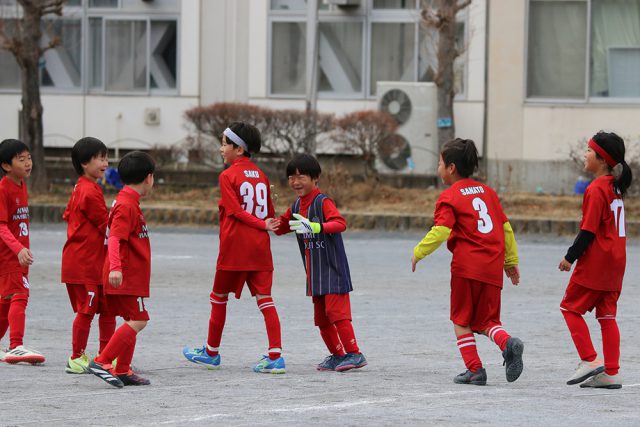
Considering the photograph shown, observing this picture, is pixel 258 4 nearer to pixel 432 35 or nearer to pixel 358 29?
pixel 358 29

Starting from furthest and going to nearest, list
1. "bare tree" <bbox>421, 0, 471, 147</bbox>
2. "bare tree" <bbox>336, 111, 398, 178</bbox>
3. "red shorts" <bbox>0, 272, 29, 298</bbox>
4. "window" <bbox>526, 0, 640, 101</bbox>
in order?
1. "window" <bbox>526, 0, 640, 101</bbox>
2. "bare tree" <bbox>336, 111, 398, 178</bbox>
3. "bare tree" <bbox>421, 0, 471, 147</bbox>
4. "red shorts" <bbox>0, 272, 29, 298</bbox>

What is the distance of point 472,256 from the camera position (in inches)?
305

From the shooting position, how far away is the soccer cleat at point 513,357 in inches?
291

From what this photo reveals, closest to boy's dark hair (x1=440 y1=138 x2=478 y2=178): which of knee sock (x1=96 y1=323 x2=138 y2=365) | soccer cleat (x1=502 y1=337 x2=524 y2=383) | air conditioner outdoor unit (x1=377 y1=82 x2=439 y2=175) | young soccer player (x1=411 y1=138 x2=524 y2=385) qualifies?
young soccer player (x1=411 y1=138 x2=524 y2=385)

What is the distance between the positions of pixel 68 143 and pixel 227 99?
10.1 feet

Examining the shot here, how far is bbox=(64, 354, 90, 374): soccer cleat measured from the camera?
27.0 ft

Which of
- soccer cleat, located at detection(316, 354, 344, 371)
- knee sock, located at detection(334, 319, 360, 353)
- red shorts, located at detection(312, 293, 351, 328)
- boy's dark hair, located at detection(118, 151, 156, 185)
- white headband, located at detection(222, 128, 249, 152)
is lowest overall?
soccer cleat, located at detection(316, 354, 344, 371)

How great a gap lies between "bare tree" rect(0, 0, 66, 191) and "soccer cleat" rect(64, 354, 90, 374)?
43.5 feet

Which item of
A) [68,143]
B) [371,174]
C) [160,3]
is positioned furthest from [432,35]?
[68,143]

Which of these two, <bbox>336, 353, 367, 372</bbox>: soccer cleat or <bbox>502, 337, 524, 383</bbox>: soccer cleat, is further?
<bbox>336, 353, 367, 372</bbox>: soccer cleat

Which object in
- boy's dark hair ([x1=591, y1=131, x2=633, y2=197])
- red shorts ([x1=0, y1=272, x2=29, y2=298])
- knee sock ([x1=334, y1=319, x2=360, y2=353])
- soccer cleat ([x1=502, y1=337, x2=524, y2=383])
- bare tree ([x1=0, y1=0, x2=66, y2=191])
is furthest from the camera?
bare tree ([x1=0, y1=0, x2=66, y2=191])

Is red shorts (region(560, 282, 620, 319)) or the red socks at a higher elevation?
red shorts (region(560, 282, 620, 319))

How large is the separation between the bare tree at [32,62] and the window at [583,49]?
8458mm

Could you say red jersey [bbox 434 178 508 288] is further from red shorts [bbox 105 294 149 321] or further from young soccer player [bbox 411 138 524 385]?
red shorts [bbox 105 294 149 321]
